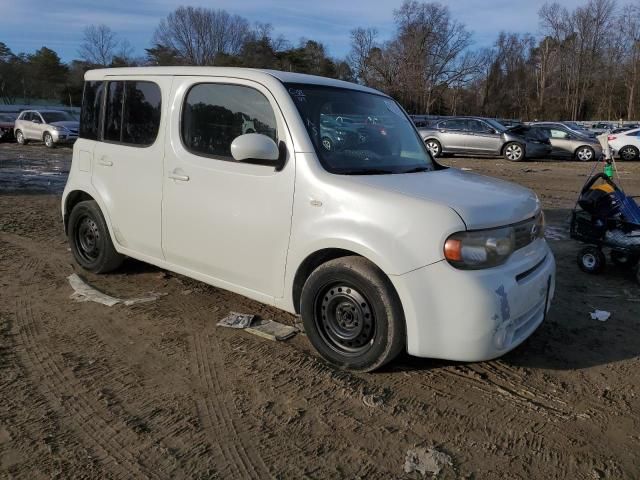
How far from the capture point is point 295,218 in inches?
140

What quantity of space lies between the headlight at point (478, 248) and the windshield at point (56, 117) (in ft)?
79.8

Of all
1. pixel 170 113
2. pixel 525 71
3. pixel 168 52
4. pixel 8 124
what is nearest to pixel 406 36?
pixel 525 71

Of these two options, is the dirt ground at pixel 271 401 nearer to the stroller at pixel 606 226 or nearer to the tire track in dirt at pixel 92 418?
the tire track in dirt at pixel 92 418

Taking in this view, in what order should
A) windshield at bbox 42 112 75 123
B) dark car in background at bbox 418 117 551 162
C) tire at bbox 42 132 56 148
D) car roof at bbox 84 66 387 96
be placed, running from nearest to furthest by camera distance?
1. car roof at bbox 84 66 387 96
2. dark car in background at bbox 418 117 551 162
3. tire at bbox 42 132 56 148
4. windshield at bbox 42 112 75 123

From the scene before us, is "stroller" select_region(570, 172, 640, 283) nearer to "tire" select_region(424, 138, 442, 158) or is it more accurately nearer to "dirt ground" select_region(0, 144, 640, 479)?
"dirt ground" select_region(0, 144, 640, 479)

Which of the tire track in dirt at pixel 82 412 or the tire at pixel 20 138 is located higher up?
the tire at pixel 20 138

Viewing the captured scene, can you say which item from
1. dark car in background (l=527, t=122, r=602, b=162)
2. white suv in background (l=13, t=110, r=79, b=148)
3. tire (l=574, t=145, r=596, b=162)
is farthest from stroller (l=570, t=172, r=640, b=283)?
white suv in background (l=13, t=110, r=79, b=148)

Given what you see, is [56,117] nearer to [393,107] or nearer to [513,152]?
[513,152]

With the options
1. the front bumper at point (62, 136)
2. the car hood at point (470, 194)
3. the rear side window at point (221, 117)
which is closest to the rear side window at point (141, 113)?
the rear side window at point (221, 117)

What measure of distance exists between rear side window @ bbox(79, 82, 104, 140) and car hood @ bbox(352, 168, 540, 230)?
2.90 m

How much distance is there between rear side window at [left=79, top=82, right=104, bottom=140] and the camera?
5.02m

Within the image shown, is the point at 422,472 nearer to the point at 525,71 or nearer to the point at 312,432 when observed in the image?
the point at 312,432

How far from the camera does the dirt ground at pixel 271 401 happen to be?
2.64 meters

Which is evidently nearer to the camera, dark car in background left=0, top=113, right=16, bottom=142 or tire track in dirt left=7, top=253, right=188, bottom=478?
tire track in dirt left=7, top=253, right=188, bottom=478
